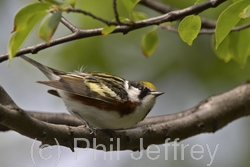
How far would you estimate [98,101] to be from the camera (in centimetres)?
362

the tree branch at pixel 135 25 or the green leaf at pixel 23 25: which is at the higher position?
the tree branch at pixel 135 25

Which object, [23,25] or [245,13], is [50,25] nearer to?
[23,25]

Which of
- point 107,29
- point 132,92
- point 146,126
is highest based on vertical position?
point 107,29

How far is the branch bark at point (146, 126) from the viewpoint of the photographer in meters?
2.55

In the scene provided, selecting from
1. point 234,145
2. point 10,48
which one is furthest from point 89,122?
point 234,145

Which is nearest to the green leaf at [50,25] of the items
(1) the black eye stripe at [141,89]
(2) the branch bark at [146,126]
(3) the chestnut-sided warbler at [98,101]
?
(2) the branch bark at [146,126]

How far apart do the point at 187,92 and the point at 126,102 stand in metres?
2.37

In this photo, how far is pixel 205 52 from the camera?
567cm

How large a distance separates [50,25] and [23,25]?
0.51 feet

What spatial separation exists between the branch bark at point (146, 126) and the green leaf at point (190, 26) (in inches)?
35.9

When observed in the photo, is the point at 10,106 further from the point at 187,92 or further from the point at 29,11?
the point at 187,92

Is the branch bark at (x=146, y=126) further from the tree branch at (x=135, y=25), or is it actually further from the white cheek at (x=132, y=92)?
the tree branch at (x=135, y=25)

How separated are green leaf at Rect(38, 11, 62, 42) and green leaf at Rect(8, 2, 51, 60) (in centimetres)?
10

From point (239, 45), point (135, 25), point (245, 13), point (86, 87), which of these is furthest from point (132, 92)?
point (245, 13)
